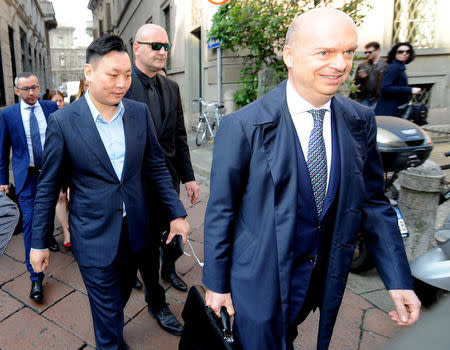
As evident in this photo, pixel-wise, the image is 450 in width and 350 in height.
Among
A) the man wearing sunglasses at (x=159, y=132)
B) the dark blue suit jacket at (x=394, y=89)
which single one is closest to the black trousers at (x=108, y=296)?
the man wearing sunglasses at (x=159, y=132)

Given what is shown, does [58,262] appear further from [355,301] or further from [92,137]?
[355,301]

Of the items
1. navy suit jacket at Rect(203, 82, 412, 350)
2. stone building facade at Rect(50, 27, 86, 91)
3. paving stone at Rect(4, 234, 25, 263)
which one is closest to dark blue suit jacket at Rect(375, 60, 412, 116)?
navy suit jacket at Rect(203, 82, 412, 350)

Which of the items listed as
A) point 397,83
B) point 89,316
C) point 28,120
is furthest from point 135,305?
point 397,83

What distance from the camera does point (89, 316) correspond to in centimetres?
284

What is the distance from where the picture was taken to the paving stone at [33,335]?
254cm

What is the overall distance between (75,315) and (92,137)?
61.3 inches

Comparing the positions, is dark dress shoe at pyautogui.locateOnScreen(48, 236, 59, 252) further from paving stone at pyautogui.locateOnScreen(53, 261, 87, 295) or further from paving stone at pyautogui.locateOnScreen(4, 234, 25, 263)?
paving stone at pyautogui.locateOnScreen(53, 261, 87, 295)

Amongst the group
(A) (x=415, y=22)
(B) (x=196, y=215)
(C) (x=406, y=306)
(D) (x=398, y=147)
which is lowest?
(B) (x=196, y=215)

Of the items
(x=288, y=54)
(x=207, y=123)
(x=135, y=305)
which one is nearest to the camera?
(x=288, y=54)

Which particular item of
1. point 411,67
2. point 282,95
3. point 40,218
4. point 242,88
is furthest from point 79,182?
point 411,67

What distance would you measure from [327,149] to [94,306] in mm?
1516

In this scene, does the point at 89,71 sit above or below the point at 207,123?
above

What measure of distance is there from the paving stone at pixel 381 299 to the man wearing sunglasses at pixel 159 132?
1.49 metres

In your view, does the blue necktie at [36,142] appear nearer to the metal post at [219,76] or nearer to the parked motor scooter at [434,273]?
the parked motor scooter at [434,273]
